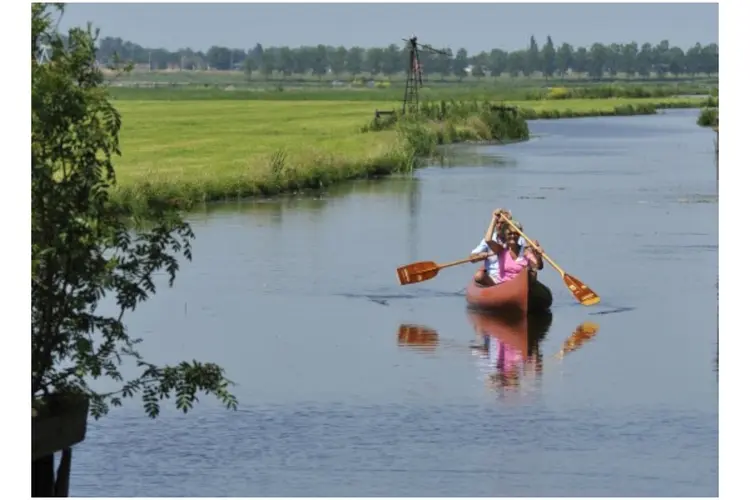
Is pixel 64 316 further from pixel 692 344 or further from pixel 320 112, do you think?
pixel 320 112

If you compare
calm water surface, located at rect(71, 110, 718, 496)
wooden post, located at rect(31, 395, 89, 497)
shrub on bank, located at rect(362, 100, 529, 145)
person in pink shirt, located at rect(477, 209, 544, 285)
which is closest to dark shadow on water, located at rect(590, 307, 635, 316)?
calm water surface, located at rect(71, 110, 718, 496)

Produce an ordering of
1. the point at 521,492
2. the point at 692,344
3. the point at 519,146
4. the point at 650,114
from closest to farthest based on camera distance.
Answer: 1. the point at 521,492
2. the point at 692,344
3. the point at 519,146
4. the point at 650,114

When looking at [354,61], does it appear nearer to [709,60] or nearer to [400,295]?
[709,60]

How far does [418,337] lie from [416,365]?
181cm

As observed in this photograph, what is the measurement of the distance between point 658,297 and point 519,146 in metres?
38.2

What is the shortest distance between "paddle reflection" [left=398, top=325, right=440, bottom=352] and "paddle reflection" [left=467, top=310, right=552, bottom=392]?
20.9 inches

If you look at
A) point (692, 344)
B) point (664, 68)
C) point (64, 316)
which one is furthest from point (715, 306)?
point (664, 68)

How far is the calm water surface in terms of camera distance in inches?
563

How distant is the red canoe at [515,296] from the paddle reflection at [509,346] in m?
0.11

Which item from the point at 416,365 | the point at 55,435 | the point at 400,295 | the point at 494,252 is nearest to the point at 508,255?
the point at 494,252

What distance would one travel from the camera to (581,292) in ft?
75.5

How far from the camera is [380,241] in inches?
1233

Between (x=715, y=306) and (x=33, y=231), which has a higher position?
(x=33, y=231)

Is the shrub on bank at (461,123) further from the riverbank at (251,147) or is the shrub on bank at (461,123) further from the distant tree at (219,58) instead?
the distant tree at (219,58)
